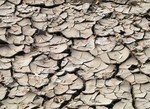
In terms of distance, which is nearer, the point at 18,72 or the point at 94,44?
the point at 18,72

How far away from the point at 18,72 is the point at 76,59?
0.33m

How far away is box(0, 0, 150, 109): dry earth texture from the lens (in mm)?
2018

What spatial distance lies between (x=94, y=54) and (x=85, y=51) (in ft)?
0.19

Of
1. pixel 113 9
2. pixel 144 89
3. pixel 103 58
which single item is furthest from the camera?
pixel 113 9

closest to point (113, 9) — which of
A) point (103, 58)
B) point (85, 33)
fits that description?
point (85, 33)

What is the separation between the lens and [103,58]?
2.23 meters

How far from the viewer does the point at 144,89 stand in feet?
6.71

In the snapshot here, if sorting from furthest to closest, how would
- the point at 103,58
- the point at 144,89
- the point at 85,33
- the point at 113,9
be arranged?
the point at 113,9 → the point at 85,33 → the point at 103,58 → the point at 144,89

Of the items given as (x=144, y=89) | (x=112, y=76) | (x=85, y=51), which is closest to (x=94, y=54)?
(x=85, y=51)

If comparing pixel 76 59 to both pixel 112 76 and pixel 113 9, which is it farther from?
pixel 113 9

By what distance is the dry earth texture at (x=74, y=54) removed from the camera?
2018 millimetres

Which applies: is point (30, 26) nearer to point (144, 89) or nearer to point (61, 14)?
point (61, 14)

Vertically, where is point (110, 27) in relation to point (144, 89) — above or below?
above

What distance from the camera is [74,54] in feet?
7.46
